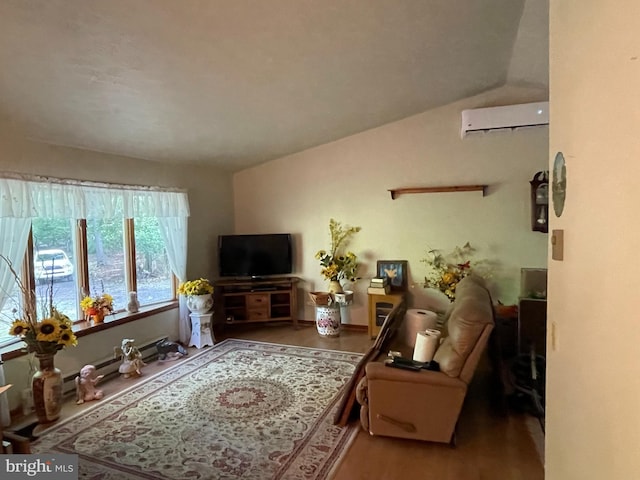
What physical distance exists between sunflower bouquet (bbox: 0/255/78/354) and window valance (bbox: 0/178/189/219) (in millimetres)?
454

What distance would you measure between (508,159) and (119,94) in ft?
13.1

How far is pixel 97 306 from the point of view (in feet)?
12.4

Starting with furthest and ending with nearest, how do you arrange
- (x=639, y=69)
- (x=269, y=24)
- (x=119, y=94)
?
(x=119, y=94), (x=269, y=24), (x=639, y=69)

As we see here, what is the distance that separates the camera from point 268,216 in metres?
5.62

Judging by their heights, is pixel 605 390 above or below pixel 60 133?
Result: below

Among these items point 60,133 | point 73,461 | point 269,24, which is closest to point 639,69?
point 269,24

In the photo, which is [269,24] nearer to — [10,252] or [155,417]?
[10,252]

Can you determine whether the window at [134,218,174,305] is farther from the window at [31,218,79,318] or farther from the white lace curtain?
the window at [31,218,79,318]

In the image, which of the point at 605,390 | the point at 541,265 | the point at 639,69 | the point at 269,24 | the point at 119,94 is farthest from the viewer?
the point at 541,265

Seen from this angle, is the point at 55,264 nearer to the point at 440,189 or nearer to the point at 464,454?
the point at 464,454

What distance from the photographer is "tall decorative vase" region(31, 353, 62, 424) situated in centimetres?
295

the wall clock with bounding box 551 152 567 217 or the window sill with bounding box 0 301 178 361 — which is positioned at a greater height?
the wall clock with bounding box 551 152 567 217

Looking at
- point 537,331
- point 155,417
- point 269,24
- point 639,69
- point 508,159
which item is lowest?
point 155,417

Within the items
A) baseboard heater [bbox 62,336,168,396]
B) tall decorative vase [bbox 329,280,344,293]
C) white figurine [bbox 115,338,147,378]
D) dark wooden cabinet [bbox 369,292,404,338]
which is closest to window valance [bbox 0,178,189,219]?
white figurine [bbox 115,338,147,378]
